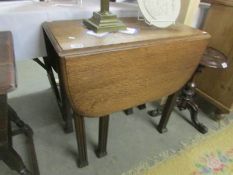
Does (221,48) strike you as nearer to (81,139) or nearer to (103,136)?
(103,136)

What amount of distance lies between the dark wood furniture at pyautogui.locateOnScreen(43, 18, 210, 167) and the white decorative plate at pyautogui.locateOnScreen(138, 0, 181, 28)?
42 millimetres

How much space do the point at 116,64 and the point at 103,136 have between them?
19.9 inches

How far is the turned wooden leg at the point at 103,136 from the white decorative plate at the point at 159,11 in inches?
22.3

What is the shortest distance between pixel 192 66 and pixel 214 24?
2.15 ft

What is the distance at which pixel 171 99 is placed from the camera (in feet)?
4.56

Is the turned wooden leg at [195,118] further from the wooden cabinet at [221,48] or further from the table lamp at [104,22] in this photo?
the table lamp at [104,22]

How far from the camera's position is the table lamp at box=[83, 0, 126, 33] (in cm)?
98

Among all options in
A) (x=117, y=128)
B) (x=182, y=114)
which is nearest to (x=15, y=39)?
(x=117, y=128)

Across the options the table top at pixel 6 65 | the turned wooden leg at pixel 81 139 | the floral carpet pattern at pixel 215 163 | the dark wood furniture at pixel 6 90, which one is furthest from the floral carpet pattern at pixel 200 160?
the table top at pixel 6 65

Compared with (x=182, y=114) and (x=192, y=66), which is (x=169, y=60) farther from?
(x=182, y=114)

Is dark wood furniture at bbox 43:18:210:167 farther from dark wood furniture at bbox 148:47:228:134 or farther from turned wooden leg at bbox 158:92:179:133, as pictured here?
dark wood furniture at bbox 148:47:228:134

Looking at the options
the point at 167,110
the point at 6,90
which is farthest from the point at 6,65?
the point at 167,110

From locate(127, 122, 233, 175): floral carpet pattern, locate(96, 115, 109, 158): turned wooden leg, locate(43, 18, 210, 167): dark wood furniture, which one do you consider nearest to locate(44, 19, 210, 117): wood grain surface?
locate(43, 18, 210, 167): dark wood furniture

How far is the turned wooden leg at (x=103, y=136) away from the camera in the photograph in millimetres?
1138
